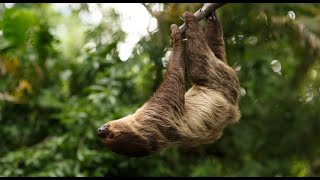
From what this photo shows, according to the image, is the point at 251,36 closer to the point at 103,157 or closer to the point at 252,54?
the point at 252,54

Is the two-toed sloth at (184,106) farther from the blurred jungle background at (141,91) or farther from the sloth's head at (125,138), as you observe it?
the blurred jungle background at (141,91)

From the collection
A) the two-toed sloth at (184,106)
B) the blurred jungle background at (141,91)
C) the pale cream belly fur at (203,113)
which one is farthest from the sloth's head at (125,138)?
the blurred jungle background at (141,91)

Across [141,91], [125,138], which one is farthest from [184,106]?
[141,91]

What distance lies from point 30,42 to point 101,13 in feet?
7.93

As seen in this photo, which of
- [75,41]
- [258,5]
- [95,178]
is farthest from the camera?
[75,41]

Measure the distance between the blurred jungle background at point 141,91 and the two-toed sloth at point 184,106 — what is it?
4.10 feet

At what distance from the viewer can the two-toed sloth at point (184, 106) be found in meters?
3.79

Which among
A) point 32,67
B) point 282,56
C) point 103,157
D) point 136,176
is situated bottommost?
point 136,176

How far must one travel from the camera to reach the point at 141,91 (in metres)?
7.26

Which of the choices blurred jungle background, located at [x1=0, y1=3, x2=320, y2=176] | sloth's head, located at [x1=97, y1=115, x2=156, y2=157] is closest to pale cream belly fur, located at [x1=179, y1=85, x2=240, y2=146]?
sloth's head, located at [x1=97, y1=115, x2=156, y2=157]

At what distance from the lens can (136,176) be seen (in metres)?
7.30

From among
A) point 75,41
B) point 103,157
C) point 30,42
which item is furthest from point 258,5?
point 75,41

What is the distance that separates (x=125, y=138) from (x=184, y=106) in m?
0.61

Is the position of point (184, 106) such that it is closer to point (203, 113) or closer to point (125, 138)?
point (203, 113)
